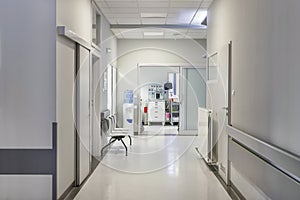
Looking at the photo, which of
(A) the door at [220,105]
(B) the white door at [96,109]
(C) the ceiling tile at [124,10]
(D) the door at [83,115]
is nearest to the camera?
(D) the door at [83,115]

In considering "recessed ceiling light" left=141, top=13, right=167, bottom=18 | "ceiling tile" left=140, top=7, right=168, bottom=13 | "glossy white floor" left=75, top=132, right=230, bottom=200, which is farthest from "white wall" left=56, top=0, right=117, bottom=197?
"recessed ceiling light" left=141, top=13, right=167, bottom=18

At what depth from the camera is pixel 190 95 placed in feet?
38.0

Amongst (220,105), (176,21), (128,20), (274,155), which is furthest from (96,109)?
(274,155)

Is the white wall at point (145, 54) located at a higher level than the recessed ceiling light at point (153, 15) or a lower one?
lower

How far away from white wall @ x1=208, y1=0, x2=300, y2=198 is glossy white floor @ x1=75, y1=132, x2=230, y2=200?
3.92ft

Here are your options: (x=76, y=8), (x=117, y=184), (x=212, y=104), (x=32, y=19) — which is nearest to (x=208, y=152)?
(x=212, y=104)

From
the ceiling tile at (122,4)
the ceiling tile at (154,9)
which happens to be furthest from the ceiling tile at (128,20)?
the ceiling tile at (122,4)

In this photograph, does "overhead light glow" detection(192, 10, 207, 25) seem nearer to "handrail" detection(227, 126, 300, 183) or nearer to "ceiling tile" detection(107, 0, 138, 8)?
"ceiling tile" detection(107, 0, 138, 8)

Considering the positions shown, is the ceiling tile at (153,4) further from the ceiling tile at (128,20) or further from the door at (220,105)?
the ceiling tile at (128,20)

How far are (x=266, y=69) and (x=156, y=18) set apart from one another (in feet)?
17.4

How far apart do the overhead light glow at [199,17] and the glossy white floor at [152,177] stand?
320 centimetres

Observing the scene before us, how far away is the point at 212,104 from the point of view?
23.0 ft

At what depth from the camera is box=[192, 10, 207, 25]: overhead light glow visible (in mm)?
7824

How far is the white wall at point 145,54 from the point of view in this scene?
37.8 feet
